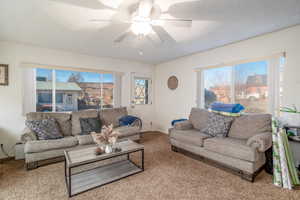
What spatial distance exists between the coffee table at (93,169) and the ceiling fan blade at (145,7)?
194 cm

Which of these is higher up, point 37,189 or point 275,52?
point 275,52

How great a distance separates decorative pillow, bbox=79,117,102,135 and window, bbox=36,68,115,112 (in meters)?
0.76

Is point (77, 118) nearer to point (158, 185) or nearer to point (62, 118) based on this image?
point (62, 118)

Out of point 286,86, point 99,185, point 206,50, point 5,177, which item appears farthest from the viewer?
point 206,50

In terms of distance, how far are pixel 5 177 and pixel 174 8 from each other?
3.55 meters

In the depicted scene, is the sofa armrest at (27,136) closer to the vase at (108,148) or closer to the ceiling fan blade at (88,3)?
the vase at (108,148)

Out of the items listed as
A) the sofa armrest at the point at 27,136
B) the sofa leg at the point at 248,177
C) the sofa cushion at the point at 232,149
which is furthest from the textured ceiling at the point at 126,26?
the sofa leg at the point at 248,177

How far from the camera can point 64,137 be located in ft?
9.51

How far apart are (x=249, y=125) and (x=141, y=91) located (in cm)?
330

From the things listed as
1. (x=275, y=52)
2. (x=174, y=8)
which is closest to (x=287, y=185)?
(x=275, y=52)

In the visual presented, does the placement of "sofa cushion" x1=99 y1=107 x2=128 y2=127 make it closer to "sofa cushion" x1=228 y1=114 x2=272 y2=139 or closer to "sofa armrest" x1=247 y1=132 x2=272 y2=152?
"sofa cushion" x1=228 y1=114 x2=272 y2=139

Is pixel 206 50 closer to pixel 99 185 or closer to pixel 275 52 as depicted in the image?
pixel 275 52

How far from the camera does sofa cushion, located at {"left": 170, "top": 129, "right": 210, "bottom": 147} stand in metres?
2.64

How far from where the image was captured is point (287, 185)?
6.15ft
